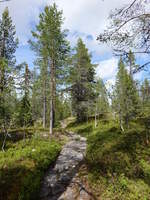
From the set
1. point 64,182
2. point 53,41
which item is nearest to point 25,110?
point 53,41

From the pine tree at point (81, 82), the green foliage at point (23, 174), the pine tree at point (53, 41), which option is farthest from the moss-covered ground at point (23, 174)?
the pine tree at point (81, 82)

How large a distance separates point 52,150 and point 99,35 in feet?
24.2

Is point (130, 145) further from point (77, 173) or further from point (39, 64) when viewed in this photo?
point (39, 64)

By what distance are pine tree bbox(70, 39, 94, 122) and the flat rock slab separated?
42.0 ft

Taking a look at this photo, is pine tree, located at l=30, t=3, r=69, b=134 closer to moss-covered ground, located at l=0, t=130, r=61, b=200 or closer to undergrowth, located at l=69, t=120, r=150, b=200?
moss-covered ground, located at l=0, t=130, r=61, b=200

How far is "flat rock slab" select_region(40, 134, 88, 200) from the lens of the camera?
592cm

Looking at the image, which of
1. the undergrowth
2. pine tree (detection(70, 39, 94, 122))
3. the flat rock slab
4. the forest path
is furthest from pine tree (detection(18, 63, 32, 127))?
pine tree (detection(70, 39, 94, 122))

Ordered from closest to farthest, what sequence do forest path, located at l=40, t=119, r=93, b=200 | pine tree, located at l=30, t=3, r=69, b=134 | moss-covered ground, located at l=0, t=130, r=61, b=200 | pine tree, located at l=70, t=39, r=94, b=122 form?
moss-covered ground, located at l=0, t=130, r=61, b=200 → forest path, located at l=40, t=119, r=93, b=200 → pine tree, located at l=30, t=3, r=69, b=134 → pine tree, located at l=70, t=39, r=94, b=122

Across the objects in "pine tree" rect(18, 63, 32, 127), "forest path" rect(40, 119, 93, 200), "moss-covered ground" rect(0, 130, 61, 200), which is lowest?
"forest path" rect(40, 119, 93, 200)

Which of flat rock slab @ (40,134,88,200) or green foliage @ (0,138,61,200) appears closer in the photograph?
green foliage @ (0,138,61,200)

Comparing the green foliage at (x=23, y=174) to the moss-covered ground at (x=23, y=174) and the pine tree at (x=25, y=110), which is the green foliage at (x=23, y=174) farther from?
the pine tree at (x=25, y=110)

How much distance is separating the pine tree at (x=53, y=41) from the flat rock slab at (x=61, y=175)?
574cm

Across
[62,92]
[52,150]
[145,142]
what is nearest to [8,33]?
[62,92]

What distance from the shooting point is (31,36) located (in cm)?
1611
